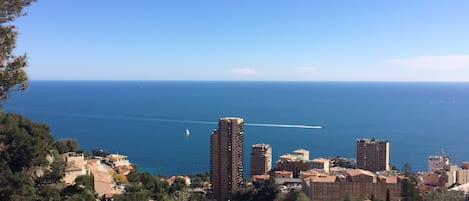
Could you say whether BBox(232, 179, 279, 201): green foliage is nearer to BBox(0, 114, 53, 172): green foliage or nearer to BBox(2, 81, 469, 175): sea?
BBox(0, 114, 53, 172): green foliage

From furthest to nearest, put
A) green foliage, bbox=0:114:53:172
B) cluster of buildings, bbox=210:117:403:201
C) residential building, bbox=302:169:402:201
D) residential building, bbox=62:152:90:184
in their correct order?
1. cluster of buildings, bbox=210:117:403:201
2. residential building, bbox=302:169:402:201
3. residential building, bbox=62:152:90:184
4. green foliage, bbox=0:114:53:172

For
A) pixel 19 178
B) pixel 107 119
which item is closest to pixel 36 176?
pixel 19 178

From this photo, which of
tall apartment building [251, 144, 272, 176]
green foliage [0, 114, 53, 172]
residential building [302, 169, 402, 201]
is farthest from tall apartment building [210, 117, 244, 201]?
green foliage [0, 114, 53, 172]

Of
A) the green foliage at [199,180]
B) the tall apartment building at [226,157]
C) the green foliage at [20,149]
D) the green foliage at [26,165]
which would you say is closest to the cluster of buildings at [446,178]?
the tall apartment building at [226,157]

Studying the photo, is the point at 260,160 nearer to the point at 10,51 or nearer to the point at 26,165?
the point at 26,165

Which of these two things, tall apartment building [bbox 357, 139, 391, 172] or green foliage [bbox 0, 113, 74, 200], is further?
tall apartment building [bbox 357, 139, 391, 172]

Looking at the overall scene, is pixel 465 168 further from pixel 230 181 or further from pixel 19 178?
pixel 19 178

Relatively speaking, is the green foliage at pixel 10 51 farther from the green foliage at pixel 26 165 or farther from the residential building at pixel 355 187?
the residential building at pixel 355 187
